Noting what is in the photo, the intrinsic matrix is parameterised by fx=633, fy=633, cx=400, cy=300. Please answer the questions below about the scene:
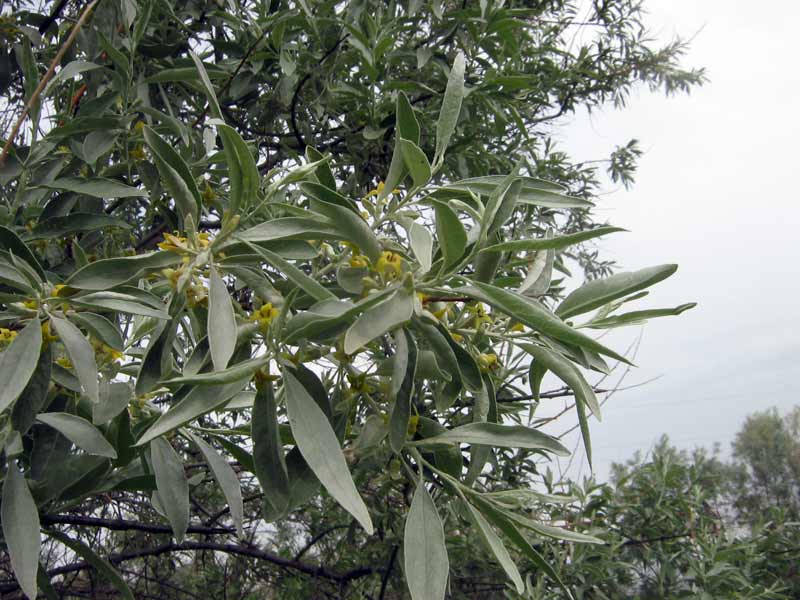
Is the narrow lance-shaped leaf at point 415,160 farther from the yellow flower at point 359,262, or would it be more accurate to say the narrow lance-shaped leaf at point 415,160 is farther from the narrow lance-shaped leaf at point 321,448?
the narrow lance-shaped leaf at point 321,448

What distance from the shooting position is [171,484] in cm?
81

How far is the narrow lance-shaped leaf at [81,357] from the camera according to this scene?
2.08 ft

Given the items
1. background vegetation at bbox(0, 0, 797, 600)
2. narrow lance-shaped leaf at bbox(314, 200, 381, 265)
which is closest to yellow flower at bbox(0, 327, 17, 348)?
background vegetation at bbox(0, 0, 797, 600)

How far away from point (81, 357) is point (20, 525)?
23cm

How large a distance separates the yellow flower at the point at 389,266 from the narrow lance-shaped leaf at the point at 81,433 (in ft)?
1.22

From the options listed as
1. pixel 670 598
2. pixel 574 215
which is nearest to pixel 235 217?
pixel 670 598

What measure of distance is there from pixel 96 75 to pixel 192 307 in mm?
731

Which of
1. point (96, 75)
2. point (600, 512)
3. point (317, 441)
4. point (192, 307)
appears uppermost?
point (96, 75)

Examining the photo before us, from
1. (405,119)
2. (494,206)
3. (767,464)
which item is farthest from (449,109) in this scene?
(767,464)

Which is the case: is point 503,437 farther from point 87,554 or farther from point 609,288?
point 87,554

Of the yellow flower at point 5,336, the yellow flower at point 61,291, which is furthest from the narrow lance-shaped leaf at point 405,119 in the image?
the yellow flower at point 5,336

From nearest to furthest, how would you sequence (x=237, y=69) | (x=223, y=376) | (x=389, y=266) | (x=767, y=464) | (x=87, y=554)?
(x=223, y=376)
(x=389, y=266)
(x=87, y=554)
(x=237, y=69)
(x=767, y=464)

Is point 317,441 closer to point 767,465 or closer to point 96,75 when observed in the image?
point 96,75

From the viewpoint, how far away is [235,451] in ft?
2.77
